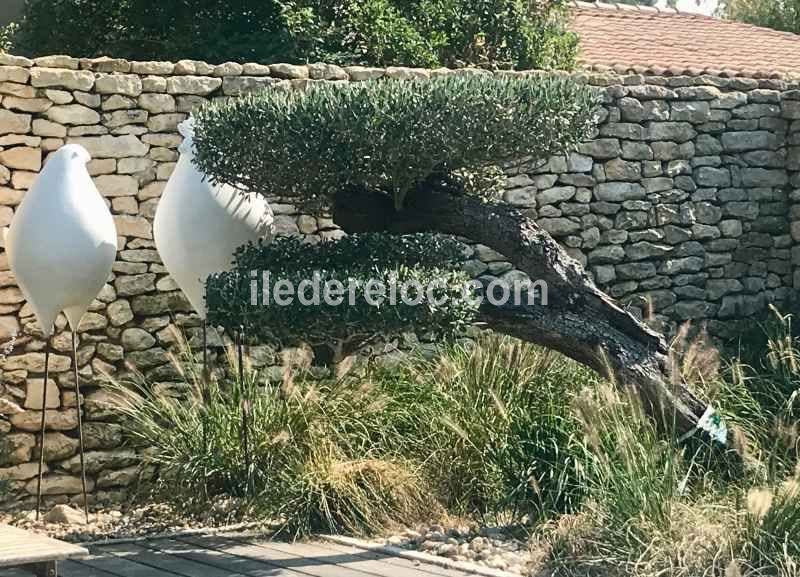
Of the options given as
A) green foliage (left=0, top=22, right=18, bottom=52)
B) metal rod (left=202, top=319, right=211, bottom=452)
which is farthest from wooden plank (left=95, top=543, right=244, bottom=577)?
green foliage (left=0, top=22, right=18, bottom=52)

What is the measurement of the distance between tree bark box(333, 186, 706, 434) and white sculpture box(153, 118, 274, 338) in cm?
71

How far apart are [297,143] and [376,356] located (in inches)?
106

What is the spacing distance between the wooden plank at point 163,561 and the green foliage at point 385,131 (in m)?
1.76

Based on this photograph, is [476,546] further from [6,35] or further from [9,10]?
[9,10]

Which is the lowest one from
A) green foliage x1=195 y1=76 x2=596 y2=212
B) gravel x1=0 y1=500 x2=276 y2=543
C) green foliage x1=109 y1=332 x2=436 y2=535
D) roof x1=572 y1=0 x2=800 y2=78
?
gravel x1=0 y1=500 x2=276 y2=543

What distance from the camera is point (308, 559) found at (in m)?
6.06

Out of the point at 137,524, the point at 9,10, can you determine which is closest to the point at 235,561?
the point at 137,524

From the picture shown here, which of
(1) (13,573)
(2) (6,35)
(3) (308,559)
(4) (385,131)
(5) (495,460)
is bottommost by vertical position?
(1) (13,573)

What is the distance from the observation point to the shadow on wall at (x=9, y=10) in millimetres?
13729

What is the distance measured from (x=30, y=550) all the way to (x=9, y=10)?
34.8 ft

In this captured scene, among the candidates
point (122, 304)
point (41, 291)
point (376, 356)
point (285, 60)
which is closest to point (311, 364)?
point (376, 356)

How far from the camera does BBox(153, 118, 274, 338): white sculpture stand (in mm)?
6926

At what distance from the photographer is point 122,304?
25.9ft

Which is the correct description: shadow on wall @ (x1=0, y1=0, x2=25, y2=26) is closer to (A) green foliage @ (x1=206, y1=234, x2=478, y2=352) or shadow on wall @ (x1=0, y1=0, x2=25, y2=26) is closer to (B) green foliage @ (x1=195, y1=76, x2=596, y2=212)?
(B) green foliage @ (x1=195, y1=76, x2=596, y2=212)
